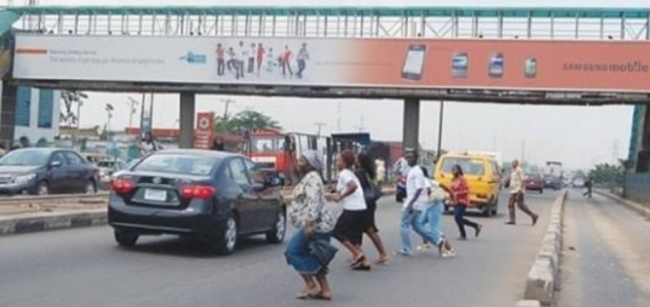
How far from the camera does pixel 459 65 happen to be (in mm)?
51469

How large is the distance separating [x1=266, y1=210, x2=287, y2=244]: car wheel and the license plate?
3.07m

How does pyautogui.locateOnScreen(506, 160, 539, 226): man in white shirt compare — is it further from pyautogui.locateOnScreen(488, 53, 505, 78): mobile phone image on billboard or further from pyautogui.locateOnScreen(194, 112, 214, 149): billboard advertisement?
pyautogui.locateOnScreen(488, 53, 505, 78): mobile phone image on billboard

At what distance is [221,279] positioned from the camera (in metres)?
11.3

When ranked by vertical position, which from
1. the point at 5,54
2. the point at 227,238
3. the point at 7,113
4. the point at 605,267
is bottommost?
the point at 605,267

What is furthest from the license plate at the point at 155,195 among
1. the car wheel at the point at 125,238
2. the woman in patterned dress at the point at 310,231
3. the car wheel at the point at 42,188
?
the car wheel at the point at 42,188

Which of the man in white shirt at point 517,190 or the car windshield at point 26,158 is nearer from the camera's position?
the car windshield at point 26,158

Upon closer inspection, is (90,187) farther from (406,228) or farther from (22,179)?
(406,228)

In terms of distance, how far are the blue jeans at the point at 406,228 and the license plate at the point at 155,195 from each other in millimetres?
3889

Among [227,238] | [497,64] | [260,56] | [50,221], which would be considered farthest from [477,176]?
[260,56]

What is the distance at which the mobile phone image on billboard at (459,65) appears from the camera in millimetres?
51469

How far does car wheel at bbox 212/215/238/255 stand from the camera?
13.6 metres

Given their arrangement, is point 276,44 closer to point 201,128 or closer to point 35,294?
point 201,128

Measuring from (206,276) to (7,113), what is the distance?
1998 inches

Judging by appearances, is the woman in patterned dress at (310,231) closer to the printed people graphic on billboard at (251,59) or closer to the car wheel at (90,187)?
the car wheel at (90,187)
